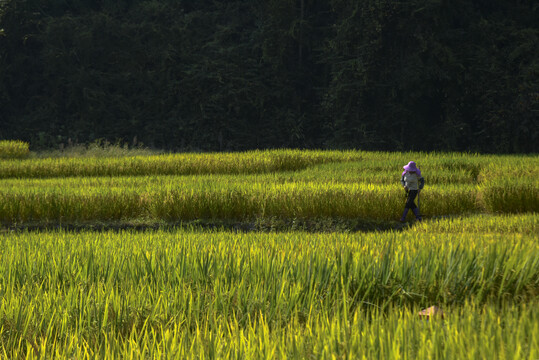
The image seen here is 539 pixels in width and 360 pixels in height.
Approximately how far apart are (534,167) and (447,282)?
1131 centimetres

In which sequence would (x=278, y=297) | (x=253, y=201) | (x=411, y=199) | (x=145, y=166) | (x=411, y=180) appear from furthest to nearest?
(x=145, y=166) < (x=253, y=201) < (x=411, y=199) < (x=411, y=180) < (x=278, y=297)

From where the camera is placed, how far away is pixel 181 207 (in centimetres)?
1131

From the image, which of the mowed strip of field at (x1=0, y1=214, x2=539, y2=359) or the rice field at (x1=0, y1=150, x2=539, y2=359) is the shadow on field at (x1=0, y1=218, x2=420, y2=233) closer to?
the rice field at (x1=0, y1=150, x2=539, y2=359)

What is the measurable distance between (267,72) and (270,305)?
33.4 metres

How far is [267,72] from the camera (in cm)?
3591

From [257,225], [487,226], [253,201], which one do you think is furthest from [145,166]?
[487,226]

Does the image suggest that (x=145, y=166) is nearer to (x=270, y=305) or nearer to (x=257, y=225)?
(x=257, y=225)

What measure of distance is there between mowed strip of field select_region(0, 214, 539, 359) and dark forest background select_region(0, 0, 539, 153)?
2645cm

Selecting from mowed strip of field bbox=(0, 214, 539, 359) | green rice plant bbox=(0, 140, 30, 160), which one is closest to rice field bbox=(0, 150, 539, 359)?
mowed strip of field bbox=(0, 214, 539, 359)

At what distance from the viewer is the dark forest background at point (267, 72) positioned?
30031 mm

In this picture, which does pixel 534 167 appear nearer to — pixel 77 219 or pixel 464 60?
pixel 77 219

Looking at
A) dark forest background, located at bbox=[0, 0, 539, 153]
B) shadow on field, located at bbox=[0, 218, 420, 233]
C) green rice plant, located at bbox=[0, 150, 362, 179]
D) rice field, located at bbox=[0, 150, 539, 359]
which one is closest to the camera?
rice field, located at bbox=[0, 150, 539, 359]

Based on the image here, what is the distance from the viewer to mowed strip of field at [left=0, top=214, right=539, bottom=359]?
2465 millimetres

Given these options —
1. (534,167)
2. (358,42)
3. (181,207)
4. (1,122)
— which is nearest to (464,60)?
(358,42)
